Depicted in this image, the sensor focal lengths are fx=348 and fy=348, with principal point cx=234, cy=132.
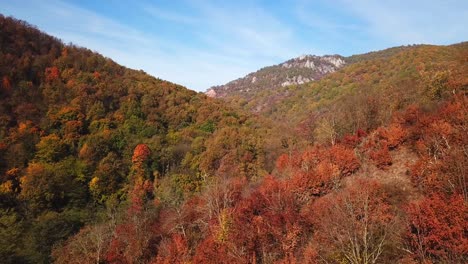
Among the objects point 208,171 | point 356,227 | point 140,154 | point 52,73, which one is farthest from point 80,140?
point 356,227

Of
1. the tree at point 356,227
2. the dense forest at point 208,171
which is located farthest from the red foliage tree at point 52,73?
the tree at point 356,227

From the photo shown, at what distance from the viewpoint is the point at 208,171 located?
65938mm

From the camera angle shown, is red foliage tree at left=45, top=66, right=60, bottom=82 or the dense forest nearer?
the dense forest

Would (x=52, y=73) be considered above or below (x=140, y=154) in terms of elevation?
above

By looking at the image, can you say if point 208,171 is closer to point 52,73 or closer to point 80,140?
point 80,140

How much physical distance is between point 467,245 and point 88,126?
7642cm

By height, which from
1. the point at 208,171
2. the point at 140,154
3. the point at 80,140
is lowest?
the point at 208,171

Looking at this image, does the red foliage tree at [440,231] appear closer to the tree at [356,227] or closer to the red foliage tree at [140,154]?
the tree at [356,227]

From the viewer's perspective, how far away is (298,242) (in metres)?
29.2

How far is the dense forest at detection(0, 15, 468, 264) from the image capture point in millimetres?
24094

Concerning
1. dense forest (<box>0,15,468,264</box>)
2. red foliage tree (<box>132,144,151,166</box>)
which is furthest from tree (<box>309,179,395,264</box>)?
red foliage tree (<box>132,144,151,166</box>)

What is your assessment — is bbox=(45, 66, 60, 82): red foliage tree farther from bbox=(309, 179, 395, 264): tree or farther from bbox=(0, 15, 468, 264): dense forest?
bbox=(309, 179, 395, 264): tree

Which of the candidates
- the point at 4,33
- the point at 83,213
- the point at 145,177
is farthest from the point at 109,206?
the point at 4,33

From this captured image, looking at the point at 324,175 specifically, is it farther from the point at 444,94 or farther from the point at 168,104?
the point at 168,104
